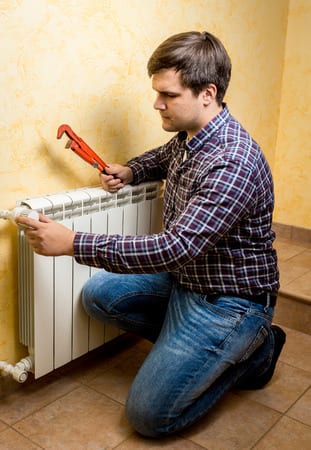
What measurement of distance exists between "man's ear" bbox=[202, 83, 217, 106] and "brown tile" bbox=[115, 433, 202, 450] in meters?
0.83

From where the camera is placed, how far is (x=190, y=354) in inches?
52.2

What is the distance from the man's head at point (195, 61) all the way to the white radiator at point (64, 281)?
376 millimetres

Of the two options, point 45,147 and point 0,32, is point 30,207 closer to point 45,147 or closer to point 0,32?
point 45,147

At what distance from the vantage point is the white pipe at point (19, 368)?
1.38m

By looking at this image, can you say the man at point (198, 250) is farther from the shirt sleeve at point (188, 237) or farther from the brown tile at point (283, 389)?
the brown tile at point (283, 389)

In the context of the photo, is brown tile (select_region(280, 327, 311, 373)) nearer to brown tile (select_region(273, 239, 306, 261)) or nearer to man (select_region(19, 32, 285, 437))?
man (select_region(19, 32, 285, 437))

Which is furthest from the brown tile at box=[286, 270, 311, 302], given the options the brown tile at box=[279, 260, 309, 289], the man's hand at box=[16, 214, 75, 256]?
the man's hand at box=[16, 214, 75, 256]

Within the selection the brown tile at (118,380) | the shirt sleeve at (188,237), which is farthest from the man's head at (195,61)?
the brown tile at (118,380)

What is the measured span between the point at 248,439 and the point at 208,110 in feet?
2.68

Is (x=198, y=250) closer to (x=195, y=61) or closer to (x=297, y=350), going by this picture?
(x=195, y=61)

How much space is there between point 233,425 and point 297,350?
491mm

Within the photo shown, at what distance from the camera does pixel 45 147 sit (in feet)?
4.58

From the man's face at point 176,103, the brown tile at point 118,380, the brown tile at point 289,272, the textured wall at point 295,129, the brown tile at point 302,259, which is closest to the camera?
the man's face at point 176,103

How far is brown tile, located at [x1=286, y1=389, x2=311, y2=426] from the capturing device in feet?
Answer: 4.72
